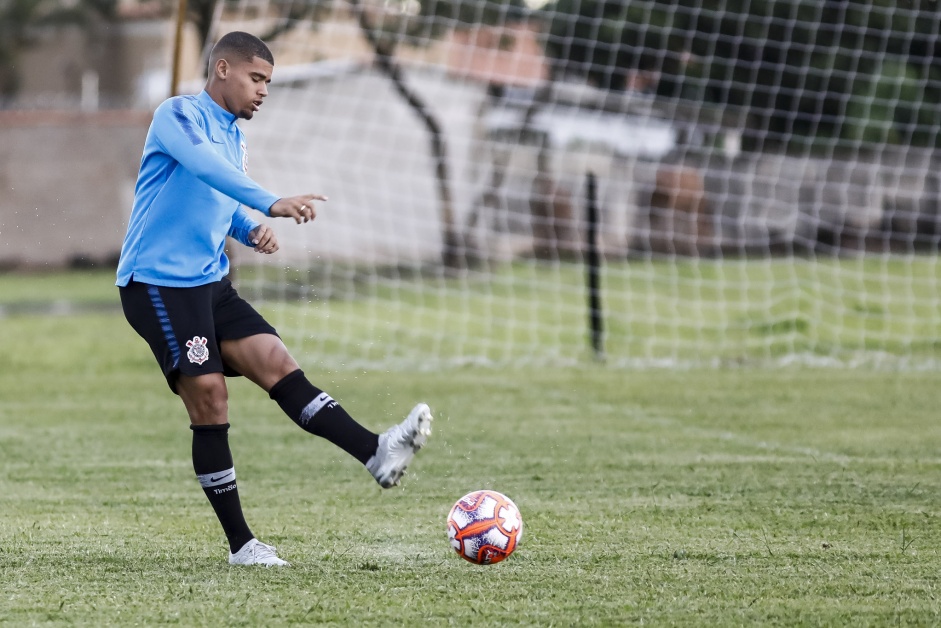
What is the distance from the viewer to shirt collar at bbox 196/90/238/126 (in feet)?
15.9

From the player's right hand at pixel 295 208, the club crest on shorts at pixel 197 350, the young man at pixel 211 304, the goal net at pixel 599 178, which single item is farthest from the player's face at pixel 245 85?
the goal net at pixel 599 178

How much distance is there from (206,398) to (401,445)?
2.34ft

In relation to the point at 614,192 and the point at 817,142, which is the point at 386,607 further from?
the point at 614,192

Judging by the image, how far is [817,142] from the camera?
14.0 metres

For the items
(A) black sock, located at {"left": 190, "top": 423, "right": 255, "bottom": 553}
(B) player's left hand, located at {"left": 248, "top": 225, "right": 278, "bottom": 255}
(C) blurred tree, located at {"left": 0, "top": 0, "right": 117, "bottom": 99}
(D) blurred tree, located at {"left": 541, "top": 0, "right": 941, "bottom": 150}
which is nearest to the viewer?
(A) black sock, located at {"left": 190, "top": 423, "right": 255, "bottom": 553}

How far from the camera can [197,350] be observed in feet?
15.3

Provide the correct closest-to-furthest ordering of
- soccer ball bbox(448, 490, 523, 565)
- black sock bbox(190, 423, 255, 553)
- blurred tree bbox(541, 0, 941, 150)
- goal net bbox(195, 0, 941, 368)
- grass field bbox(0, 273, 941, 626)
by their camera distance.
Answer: grass field bbox(0, 273, 941, 626), soccer ball bbox(448, 490, 523, 565), black sock bbox(190, 423, 255, 553), goal net bbox(195, 0, 941, 368), blurred tree bbox(541, 0, 941, 150)

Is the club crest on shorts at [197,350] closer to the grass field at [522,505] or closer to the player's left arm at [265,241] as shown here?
the player's left arm at [265,241]

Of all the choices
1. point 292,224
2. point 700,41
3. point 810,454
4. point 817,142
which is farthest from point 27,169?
point 810,454

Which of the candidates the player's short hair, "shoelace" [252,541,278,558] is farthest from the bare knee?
the player's short hair

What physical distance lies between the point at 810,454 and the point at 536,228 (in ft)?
52.0

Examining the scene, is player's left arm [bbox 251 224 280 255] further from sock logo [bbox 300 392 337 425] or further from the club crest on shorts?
sock logo [bbox 300 392 337 425]

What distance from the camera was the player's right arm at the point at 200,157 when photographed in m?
4.43

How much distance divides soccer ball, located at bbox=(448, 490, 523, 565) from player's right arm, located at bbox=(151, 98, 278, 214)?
119 cm
